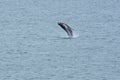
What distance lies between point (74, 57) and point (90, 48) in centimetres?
384

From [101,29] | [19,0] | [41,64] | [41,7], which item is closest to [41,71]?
[41,64]

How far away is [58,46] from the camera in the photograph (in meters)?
63.1

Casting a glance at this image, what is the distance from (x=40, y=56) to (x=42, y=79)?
820cm

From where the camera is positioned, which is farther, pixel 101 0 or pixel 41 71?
pixel 101 0

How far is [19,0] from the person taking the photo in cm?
12225

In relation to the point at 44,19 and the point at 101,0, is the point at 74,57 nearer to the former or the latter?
the point at 44,19

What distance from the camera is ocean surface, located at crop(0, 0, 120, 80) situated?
5282 centimetres

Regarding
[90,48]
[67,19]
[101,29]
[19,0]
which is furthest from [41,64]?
[19,0]

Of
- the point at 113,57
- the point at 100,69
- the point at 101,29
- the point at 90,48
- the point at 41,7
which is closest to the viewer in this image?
the point at 100,69

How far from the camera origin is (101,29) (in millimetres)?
73812

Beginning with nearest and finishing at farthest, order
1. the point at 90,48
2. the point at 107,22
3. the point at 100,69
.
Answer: the point at 100,69 → the point at 90,48 → the point at 107,22

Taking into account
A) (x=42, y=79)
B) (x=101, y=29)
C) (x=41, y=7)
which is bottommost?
(x=42, y=79)

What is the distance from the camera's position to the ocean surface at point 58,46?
52.8 meters

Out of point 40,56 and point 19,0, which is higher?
point 19,0
